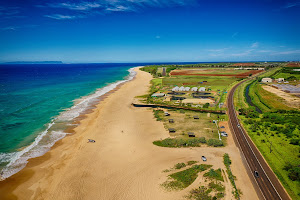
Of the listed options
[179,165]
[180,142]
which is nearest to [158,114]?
[180,142]

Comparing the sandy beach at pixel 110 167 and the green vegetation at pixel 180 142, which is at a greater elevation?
the green vegetation at pixel 180 142

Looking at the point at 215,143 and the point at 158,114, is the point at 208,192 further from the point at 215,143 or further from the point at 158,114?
the point at 158,114

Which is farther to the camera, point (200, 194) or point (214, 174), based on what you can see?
point (214, 174)

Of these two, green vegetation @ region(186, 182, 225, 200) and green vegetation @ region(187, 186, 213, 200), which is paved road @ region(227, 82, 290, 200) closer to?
green vegetation @ region(186, 182, 225, 200)

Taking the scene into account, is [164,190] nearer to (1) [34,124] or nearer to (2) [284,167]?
(2) [284,167]

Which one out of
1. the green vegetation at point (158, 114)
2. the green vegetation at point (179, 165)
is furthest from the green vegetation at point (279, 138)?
the green vegetation at point (158, 114)

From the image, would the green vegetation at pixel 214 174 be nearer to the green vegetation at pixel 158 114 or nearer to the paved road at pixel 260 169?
the paved road at pixel 260 169
